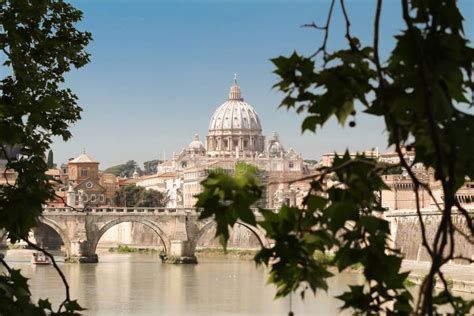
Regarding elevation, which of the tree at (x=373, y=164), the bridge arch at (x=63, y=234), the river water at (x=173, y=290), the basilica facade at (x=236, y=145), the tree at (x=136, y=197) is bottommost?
the river water at (x=173, y=290)

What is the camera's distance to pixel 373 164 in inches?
59.7

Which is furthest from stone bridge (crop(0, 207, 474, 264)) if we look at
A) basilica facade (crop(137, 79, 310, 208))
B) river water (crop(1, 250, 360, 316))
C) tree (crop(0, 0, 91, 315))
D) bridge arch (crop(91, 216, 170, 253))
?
basilica facade (crop(137, 79, 310, 208))

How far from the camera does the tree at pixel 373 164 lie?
1316mm

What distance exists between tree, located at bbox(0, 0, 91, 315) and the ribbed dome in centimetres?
8396

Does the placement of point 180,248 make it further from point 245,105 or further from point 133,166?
point 133,166

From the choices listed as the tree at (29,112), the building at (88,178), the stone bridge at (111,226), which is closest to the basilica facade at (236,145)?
the building at (88,178)

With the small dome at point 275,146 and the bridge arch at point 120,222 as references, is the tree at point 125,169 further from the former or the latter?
the bridge arch at point 120,222

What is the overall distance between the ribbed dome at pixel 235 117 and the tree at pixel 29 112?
83960 millimetres

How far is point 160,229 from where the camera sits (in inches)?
1452

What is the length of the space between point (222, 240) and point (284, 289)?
0.60 ft

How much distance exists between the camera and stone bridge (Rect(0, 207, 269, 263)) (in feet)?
116

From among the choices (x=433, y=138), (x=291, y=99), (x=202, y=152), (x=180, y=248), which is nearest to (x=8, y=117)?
(x=291, y=99)

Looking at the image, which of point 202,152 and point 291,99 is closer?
point 291,99

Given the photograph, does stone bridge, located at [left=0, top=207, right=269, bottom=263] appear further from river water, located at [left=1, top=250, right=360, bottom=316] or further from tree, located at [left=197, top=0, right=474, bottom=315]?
tree, located at [left=197, top=0, right=474, bottom=315]
